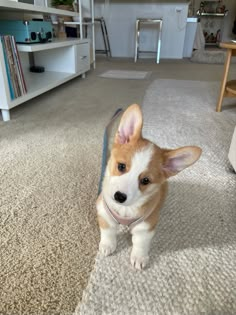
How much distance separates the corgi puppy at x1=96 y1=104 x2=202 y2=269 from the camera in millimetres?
545

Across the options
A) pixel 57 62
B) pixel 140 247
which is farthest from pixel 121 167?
pixel 57 62

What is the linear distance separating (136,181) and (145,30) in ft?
15.9

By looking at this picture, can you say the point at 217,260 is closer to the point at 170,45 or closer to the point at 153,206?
the point at 153,206

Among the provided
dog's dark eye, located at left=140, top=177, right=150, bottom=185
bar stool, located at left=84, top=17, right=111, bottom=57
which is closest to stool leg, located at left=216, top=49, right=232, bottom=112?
dog's dark eye, located at left=140, top=177, right=150, bottom=185

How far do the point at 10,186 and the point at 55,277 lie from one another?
471 millimetres

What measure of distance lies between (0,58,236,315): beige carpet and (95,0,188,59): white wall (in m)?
3.55

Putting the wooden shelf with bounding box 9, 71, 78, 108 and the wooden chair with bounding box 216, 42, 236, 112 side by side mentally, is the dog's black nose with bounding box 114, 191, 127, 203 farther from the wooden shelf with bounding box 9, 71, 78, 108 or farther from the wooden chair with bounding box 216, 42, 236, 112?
the wooden chair with bounding box 216, 42, 236, 112

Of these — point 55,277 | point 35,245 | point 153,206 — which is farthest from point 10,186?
point 153,206

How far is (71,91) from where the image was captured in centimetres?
229

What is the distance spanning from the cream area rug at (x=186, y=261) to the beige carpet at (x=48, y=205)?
0.23ft

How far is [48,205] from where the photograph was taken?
88cm

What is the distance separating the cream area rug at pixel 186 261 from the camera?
1.90 feet

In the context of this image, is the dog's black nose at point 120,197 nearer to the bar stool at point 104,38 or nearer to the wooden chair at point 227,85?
the wooden chair at point 227,85

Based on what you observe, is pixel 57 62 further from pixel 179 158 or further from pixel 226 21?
pixel 226 21
